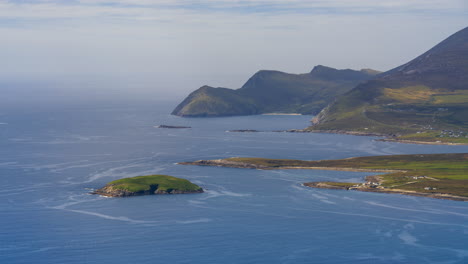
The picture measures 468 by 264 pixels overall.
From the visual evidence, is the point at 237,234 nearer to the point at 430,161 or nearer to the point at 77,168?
the point at 77,168

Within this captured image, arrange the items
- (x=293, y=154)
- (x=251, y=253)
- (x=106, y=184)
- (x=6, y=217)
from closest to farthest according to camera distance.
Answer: (x=251, y=253)
(x=6, y=217)
(x=106, y=184)
(x=293, y=154)

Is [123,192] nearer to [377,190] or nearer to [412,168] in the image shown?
[377,190]

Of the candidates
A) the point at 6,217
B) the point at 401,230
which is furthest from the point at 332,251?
the point at 6,217

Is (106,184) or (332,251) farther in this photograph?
(106,184)

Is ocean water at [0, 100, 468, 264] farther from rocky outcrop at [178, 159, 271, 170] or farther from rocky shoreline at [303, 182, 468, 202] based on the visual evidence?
rocky outcrop at [178, 159, 271, 170]

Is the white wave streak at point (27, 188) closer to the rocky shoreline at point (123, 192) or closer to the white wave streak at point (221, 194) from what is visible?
the rocky shoreline at point (123, 192)

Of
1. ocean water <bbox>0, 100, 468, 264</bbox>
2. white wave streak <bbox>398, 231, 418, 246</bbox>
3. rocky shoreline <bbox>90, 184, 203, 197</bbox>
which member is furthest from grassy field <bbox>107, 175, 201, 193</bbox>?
white wave streak <bbox>398, 231, 418, 246</bbox>

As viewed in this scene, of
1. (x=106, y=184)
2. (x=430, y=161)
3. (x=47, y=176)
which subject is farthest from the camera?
(x=430, y=161)

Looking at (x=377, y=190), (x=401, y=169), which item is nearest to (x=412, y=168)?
(x=401, y=169)
